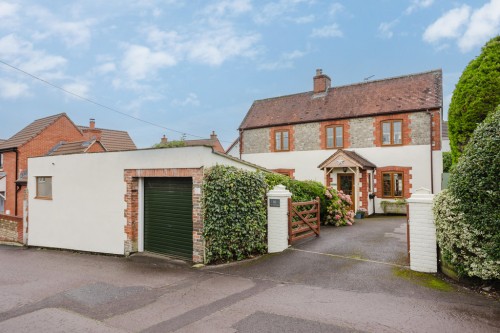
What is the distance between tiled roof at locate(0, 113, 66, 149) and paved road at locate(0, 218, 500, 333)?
17.8m

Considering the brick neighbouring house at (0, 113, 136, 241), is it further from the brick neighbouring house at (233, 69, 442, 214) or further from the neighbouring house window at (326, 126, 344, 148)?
the neighbouring house window at (326, 126, 344, 148)

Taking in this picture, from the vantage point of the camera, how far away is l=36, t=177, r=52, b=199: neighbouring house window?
1379 cm

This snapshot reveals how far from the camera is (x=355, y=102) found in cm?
2127

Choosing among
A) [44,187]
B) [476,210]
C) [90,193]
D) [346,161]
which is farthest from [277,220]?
[44,187]

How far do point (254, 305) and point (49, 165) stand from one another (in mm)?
11611

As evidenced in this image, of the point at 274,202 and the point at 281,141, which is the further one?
the point at 281,141

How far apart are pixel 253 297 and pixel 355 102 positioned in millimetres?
17757

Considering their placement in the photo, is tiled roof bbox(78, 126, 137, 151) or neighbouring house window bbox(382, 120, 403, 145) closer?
neighbouring house window bbox(382, 120, 403, 145)

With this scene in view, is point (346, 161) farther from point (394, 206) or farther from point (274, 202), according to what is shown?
point (274, 202)

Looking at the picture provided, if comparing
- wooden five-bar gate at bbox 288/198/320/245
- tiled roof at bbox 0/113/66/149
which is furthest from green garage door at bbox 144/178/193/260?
tiled roof at bbox 0/113/66/149

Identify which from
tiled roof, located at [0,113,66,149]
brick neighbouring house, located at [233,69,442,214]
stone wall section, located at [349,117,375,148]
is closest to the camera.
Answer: brick neighbouring house, located at [233,69,442,214]

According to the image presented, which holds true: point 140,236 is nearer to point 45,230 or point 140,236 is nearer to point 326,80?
point 45,230

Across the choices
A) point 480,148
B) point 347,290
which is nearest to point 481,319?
point 347,290

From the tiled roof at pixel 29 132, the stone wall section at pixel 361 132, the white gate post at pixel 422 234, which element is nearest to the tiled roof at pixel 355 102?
the stone wall section at pixel 361 132
